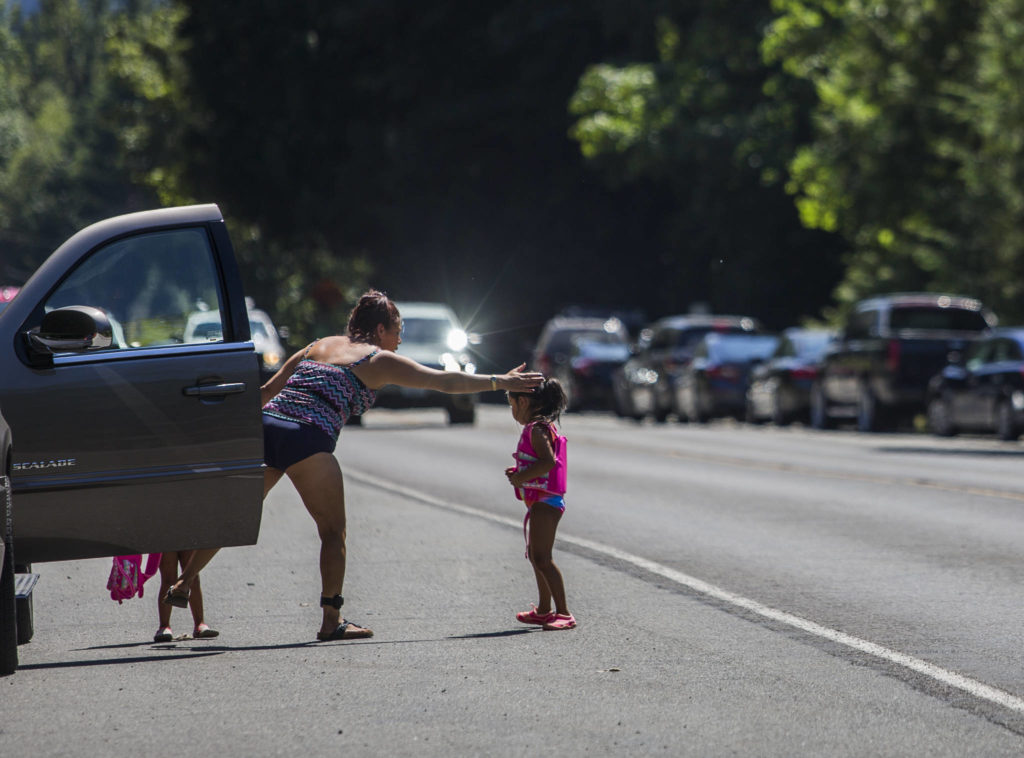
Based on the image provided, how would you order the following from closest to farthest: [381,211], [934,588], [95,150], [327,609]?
[327,609] < [934,588] < [381,211] < [95,150]

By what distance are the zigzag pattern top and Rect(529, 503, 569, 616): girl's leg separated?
993 mm

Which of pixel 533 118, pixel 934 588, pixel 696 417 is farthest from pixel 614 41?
pixel 934 588

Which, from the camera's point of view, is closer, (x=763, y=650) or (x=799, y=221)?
(x=763, y=650)

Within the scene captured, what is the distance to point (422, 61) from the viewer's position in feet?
182

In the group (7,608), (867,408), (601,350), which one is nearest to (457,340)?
(867,408)

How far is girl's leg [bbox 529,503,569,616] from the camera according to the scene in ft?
28.8

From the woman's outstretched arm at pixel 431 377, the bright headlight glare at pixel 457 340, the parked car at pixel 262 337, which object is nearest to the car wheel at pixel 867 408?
the bright headlight glare at pixel 457 340

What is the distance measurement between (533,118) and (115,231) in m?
48.8

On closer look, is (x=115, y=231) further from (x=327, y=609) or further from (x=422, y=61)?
(x=422, y=61)

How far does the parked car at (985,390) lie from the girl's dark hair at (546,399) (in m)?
16.7

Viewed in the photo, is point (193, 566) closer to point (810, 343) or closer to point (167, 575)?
point (167, 575)

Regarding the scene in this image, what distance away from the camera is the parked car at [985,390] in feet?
80.5

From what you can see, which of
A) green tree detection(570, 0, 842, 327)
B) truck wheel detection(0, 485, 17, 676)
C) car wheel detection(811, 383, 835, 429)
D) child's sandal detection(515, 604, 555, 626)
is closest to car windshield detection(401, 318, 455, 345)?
car wheel detection(811, 383, 835, 429)

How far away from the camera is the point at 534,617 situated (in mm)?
8820
